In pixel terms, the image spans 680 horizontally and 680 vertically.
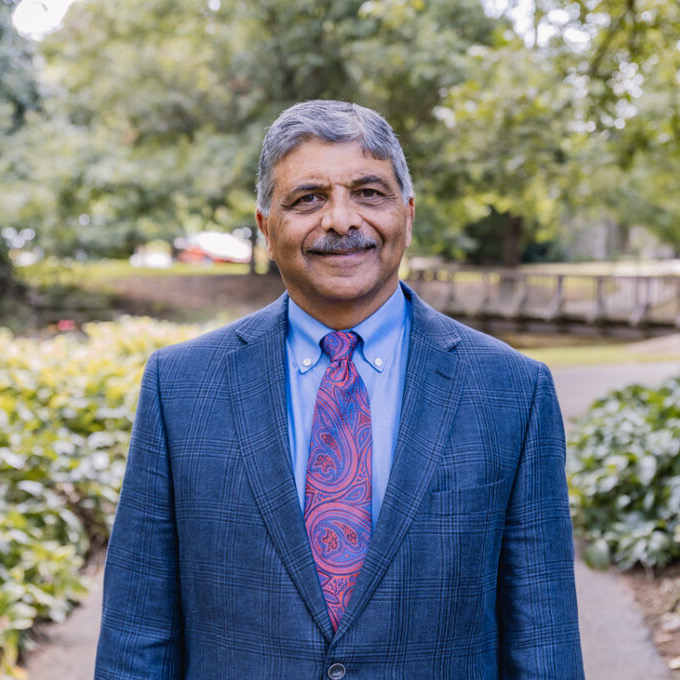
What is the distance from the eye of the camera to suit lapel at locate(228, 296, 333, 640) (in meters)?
1.55

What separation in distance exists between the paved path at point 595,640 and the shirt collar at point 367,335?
2717 mm

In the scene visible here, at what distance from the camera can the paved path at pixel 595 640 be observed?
3.81 meters

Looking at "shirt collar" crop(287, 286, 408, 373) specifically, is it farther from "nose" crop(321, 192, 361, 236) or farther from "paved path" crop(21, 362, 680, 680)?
"paved path" crop(21, 362, 680, 680)

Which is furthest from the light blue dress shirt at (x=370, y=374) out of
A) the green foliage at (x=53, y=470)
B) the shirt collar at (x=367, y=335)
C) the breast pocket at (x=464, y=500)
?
the green foliage at (x=53, y=470)

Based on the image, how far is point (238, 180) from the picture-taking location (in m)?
15.7

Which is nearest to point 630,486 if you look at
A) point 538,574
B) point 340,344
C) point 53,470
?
point 53,470

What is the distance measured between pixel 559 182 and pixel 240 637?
11557 millimetres

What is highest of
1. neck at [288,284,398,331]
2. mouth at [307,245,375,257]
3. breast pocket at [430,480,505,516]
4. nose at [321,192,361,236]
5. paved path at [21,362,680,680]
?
nose at [321,192,361,236]

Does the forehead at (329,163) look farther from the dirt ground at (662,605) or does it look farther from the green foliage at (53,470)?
the dirt ground at (662,605)

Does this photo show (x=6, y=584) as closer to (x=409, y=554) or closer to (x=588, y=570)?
(x=409, y=554)

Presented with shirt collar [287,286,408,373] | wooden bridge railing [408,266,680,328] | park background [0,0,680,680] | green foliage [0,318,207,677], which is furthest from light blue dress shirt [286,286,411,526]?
wooden bridge railing [408,266,680,328]

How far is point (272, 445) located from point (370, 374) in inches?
10.7

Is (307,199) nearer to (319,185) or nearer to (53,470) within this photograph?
(319,185)

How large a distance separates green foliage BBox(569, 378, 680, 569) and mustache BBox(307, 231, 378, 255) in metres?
3.84
